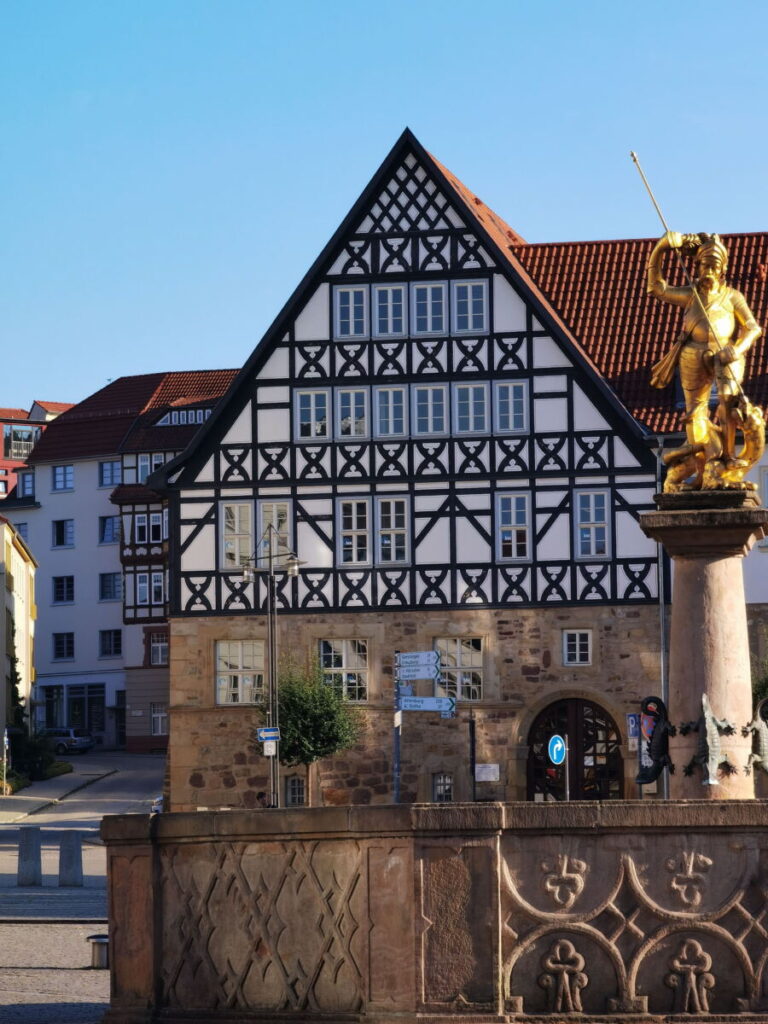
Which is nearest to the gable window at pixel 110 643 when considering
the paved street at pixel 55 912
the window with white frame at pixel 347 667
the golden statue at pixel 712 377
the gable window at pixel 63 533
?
the gable window at pixel 63 533

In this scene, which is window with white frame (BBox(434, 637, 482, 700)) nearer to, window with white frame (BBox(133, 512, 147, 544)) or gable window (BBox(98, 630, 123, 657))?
window with white frame (BBox(133, 512, 147, 544))

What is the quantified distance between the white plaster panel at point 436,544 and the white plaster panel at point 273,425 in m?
3.76

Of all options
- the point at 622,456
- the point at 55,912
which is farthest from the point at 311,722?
the point at 55,912

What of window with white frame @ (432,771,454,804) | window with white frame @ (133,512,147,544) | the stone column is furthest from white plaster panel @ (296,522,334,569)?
window with white frame @ (133,512,147,544)

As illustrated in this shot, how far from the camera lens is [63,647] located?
276 ft

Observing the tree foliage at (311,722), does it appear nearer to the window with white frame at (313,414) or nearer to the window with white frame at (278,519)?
the window with white frame at (278,519)

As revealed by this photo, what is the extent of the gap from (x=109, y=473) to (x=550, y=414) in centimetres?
4232

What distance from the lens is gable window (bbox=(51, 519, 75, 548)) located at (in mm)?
84875

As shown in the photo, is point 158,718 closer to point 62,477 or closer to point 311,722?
point 62,477

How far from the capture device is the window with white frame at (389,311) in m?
44.8

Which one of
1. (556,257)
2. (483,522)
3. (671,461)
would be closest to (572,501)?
(483,522)

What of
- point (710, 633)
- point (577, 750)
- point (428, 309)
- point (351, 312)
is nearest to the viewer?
point (710, 633)

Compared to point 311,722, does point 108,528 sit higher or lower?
higher

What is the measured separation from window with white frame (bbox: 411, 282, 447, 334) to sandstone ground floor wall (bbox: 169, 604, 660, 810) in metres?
6.13
